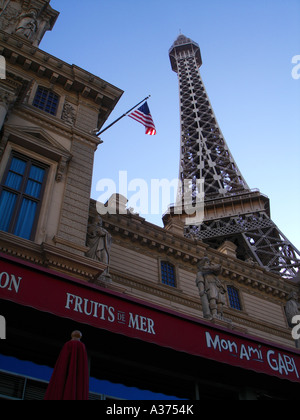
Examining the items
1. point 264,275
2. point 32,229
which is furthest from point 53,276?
point 264,275

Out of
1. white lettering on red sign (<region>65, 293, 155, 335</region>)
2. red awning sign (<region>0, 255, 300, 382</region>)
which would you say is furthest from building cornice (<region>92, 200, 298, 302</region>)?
white lettering on red sign (<region>65, 293, 155, 335</region>)

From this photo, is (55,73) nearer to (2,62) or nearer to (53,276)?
(2,62)

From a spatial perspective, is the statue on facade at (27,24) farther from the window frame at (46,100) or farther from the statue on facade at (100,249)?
the statue on facade at (100,249)

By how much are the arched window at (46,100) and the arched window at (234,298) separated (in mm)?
14474

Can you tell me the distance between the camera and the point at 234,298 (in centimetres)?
2498

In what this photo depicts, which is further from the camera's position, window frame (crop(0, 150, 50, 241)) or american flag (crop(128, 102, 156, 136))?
american flag (crop(128, 102, 156, 136))

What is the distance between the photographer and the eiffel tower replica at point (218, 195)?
47594 millimetres

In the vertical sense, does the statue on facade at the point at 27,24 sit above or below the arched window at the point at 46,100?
above

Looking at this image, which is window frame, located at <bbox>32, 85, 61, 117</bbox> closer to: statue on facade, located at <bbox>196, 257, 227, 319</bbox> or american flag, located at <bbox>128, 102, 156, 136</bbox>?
american flag, located at <bbox>128, 102, 156, 136</bbox>

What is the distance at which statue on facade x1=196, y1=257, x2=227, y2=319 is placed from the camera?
Answer: 1668cm

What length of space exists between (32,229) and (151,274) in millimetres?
9541

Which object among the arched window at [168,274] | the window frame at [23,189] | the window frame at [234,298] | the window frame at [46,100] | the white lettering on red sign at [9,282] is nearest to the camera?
the white lettering on red sign at [9,282]

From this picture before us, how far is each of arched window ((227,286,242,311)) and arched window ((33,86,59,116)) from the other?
14474 mm

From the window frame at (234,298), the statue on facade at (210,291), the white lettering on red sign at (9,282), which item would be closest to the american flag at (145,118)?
the statue on facade at (210,291)
